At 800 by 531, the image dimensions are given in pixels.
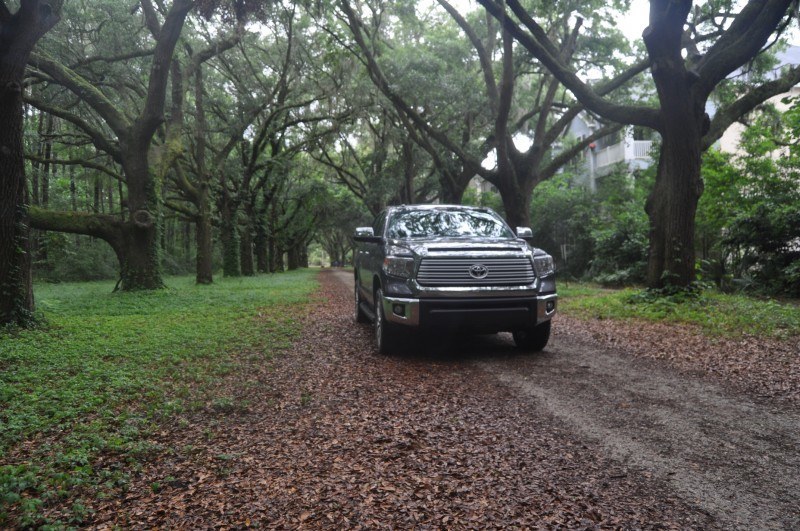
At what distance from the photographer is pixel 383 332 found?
676 centimetres

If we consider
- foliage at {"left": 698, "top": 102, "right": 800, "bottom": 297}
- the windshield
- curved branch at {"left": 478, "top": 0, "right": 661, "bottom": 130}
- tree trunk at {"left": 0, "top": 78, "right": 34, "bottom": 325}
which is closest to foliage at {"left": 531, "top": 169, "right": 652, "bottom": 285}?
foliage at {"left": 698, "top": 102, "right": 800, "bottom": 297}

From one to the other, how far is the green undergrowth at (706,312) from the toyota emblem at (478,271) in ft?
13.4

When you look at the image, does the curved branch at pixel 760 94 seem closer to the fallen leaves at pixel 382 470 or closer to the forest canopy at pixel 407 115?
the forest canopy at pixel 407 115

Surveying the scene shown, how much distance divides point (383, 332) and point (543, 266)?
224 centimetres

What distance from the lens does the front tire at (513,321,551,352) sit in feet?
22.6

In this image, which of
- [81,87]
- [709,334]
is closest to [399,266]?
[709,334]

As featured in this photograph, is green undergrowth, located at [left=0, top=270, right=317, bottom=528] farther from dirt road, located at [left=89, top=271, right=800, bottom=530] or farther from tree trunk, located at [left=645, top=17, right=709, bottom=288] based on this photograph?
tree trunk, located at [left=645, top=17, right=709, bottom=288]

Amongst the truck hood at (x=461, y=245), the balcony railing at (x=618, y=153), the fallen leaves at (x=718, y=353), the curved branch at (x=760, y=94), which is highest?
the balcony railing at (x=618, y=153)

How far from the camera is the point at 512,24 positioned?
36.1ft

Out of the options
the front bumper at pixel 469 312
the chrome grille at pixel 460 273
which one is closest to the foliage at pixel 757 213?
the front bumper at pixel 469 312

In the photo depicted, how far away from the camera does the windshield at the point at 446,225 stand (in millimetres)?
7469

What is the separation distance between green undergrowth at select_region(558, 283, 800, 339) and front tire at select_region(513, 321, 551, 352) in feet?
9.54

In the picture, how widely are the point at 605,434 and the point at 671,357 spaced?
3385 millimetres

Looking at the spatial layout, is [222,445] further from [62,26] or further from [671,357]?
[62,26]
